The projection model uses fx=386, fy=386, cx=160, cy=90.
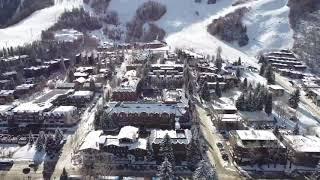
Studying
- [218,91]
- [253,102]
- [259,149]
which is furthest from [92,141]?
[218,91]

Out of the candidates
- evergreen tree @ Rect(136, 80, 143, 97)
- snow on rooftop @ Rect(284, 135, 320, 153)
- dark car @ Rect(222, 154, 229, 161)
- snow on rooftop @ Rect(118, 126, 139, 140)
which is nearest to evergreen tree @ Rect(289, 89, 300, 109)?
snow on rooftop @ Rect(284, 135, 320, 153)

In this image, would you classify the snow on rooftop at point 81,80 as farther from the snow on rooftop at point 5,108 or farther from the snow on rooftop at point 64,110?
the snow on rooftop at point 5,108

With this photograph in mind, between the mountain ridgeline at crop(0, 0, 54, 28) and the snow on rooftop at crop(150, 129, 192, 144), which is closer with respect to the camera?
the snow on rooftop at crop(150, 129, 192, 144)

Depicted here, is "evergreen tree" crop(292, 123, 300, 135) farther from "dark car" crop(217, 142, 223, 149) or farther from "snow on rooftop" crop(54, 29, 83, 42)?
"snow on rooftop" crop(54, 29, 83, 42)

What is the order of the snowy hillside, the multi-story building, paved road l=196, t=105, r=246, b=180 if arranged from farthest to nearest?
the snowy hillside < the multi-story building < paved road l=196, t=105, r=246, b=180

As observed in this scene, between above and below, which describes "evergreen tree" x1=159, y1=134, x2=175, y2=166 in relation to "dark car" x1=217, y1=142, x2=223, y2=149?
above

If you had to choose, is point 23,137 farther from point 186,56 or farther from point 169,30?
point 169,30
